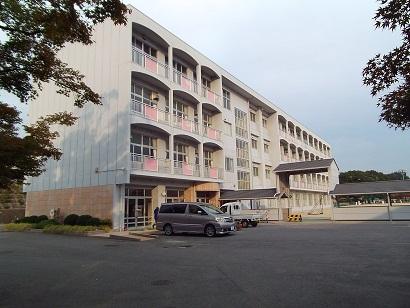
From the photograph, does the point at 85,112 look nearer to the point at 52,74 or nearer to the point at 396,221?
the point at 52,74

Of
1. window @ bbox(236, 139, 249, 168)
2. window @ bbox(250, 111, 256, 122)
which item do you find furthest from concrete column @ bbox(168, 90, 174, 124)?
window @ bbox(250, 111, 256, 122)

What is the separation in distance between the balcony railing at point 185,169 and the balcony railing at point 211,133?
3.86 m

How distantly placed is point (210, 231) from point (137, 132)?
34.1ft

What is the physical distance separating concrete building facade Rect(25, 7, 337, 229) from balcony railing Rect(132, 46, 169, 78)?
0.24 ft

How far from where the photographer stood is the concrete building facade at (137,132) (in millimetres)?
26141

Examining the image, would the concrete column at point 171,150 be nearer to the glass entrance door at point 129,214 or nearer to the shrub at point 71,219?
the glass entrance door at point 129,214

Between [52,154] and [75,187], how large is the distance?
17.2 m

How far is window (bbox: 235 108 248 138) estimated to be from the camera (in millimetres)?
43378

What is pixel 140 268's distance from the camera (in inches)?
432

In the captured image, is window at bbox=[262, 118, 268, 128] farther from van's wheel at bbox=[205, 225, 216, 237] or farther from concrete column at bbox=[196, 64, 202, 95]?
van's wheel at bbox=[205, 225, 216, 237]

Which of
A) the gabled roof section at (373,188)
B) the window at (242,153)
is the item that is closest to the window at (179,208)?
the gabled roof section at (373,188)

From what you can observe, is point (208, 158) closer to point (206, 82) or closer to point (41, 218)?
point (206, 82)

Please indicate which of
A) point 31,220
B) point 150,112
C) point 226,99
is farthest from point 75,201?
point 226,99

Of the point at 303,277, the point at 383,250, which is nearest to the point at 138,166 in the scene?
the point at 383,250
